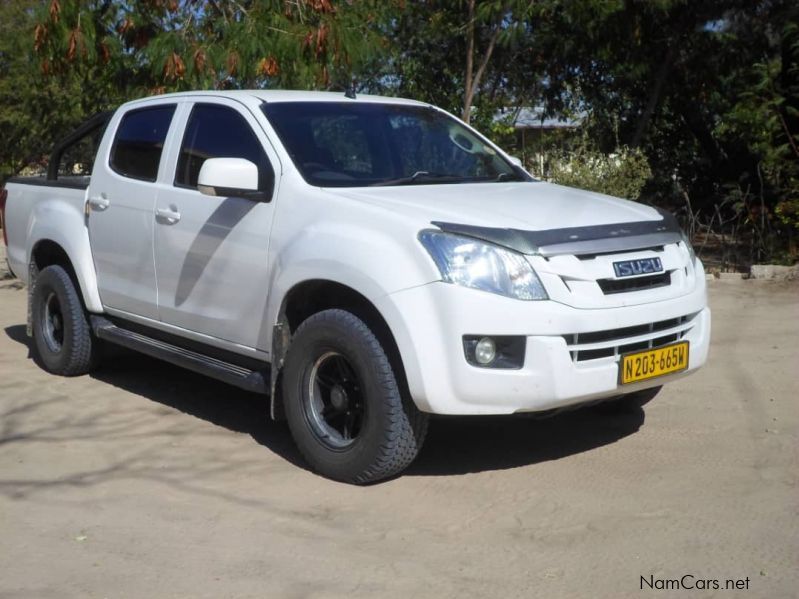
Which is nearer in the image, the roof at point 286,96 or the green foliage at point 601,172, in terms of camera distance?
the roof at point 286,96

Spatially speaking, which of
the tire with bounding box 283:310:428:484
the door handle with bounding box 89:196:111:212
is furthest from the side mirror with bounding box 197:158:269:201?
the door handle with bounding box 89:196:111:212

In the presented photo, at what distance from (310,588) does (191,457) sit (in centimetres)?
192

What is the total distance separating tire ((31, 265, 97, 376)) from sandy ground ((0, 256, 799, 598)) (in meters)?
0.29

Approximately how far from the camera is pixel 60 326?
307 inches

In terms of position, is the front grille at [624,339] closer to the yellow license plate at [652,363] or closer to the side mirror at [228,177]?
the yellow license plate at [652,363]

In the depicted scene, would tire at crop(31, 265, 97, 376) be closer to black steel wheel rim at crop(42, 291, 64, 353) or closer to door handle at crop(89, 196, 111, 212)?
black steel wheel rim at crop(42, 291, 64, 353)

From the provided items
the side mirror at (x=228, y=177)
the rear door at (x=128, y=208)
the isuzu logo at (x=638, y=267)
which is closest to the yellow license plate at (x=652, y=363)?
the isuzu logo at (x=638, y=267)

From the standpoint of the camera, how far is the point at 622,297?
16.5 feet

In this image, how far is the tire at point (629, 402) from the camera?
20.7ft

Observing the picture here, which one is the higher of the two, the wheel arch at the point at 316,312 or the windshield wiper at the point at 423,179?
the windshield wiper at the point at 423,179

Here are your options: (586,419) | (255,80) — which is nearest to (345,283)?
(586,419)

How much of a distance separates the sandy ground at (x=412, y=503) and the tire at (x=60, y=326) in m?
0.29

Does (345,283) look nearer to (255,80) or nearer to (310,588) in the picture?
(310,588)

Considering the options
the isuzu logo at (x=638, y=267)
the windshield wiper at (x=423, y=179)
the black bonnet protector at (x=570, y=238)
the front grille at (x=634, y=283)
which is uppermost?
A: the windshield wiper at (x=423, y=179)
